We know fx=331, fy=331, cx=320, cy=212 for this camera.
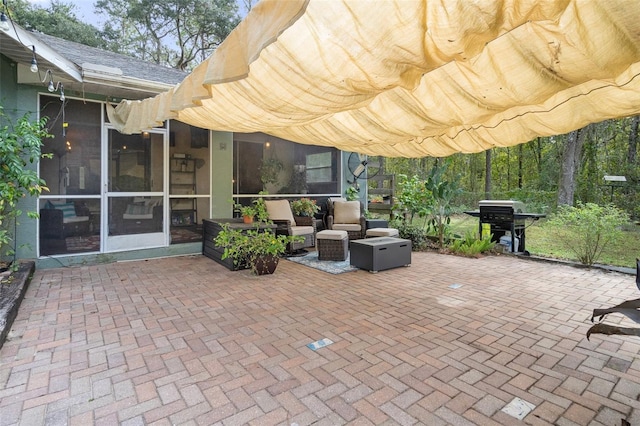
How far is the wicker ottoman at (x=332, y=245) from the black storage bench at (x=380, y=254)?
461 millimetres

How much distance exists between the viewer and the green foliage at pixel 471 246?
21.7 feet

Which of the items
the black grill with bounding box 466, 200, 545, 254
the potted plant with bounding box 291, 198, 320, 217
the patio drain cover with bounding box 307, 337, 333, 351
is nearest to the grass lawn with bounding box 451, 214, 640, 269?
the black grill with bounding box 466, 200, 545, 254

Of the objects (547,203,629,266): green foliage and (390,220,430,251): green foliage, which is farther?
(390,220,430,251): green foliage

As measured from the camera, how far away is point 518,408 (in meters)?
1.96

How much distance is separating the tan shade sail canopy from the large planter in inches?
81.3

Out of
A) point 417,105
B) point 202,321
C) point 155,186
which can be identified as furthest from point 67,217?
point 417,105

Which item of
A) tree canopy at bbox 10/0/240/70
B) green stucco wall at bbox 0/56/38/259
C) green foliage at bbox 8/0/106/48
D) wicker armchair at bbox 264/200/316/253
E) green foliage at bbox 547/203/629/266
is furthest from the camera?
tree canopy at bbox 10/0/240/70

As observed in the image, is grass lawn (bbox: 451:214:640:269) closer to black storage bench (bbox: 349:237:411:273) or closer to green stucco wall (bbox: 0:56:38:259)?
black storage bench (bbox: 349:237:411:273)

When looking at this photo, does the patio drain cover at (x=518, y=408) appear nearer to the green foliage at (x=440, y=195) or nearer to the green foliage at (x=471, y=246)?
the green foliage at (x=471, y=246)

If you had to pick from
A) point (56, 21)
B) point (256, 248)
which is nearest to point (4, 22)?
point (256, 248)

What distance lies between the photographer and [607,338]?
2.96 m

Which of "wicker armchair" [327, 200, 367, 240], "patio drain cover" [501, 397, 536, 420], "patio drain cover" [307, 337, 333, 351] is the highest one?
"wicker armchair" [327, 200, 367, 240]

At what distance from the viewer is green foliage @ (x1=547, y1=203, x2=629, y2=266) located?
5327 millimetres

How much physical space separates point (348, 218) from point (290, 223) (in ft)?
5.07
